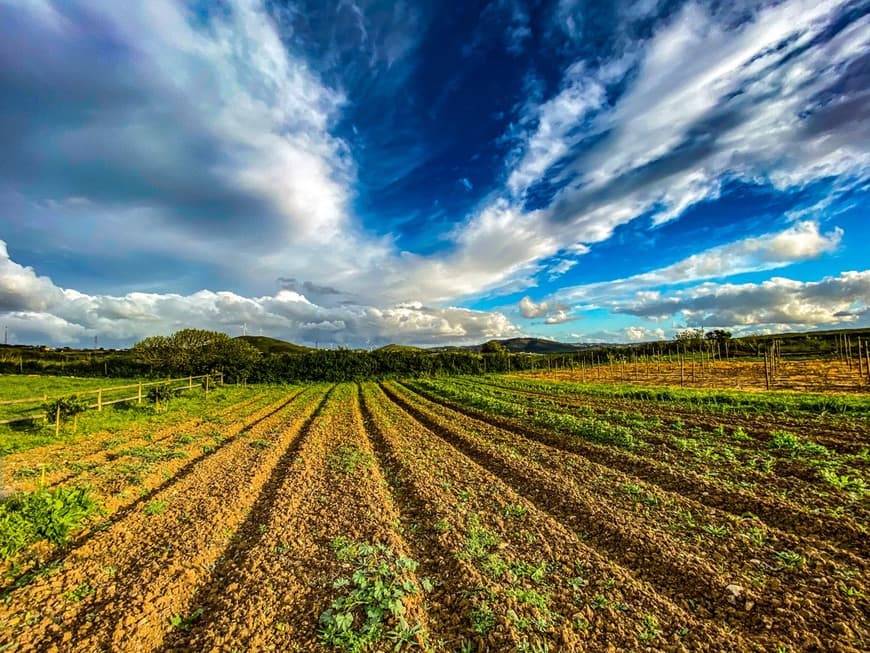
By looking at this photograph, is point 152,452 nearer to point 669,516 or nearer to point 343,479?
point 343,479

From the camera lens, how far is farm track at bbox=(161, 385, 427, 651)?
439cm

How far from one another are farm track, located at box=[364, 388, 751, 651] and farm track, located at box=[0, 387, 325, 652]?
3.50 m

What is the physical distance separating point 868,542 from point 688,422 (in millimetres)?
9050

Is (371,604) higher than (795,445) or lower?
lower

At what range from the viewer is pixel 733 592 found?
482 centimetres

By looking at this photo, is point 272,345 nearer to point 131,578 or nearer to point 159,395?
point 159,395

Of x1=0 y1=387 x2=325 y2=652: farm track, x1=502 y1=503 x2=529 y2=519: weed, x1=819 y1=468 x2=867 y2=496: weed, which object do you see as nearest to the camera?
x1=0 y1=387 x2=325 y2=652: farm track

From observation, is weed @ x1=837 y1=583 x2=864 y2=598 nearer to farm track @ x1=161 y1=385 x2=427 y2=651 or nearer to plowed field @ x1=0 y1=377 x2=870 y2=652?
plowed field @ x1=0 y1=377 x2=870 y2=652

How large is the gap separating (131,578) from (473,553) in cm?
482

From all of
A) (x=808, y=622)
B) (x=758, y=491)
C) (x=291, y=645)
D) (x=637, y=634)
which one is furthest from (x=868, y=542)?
(x=291, y=645)

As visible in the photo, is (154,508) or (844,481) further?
(154,508)

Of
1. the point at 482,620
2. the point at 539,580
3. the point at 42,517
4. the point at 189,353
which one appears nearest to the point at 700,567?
the point at 539,580

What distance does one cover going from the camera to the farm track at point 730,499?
20.0 ft

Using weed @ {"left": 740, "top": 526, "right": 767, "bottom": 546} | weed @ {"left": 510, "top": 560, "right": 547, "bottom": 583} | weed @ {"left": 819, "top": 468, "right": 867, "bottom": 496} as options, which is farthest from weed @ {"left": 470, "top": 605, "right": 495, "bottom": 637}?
weed @ {"left": 819, "top": 468, "right": 867, "bottom": 496}
